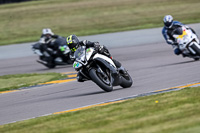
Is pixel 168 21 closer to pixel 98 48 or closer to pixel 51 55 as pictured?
pixel 51 55

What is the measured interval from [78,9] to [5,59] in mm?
12126

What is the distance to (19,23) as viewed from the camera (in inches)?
1266

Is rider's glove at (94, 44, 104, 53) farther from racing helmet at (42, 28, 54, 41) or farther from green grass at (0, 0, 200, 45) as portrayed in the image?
green grass at (0, 0, 200, 45)

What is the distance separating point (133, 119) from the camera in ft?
21.9

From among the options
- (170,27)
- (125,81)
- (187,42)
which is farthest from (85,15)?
(125,81)

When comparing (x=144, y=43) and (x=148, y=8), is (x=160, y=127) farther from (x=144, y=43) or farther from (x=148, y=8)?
(x=148, y=8)

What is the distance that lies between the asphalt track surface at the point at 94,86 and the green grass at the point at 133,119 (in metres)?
1.21

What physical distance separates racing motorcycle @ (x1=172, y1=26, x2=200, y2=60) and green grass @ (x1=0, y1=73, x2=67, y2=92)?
13.4ft

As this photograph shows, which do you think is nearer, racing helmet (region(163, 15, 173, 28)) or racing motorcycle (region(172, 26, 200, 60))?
racing motorcycle (region(172, 26, 200, 60))

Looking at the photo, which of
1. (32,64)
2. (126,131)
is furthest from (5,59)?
(126,131)

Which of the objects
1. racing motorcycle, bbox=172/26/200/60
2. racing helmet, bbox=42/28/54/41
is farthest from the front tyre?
racing helmet, bbox=42/28/54/41

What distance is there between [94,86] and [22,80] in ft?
Result: 12.9

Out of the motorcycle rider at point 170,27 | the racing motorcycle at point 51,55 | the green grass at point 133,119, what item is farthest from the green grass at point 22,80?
the green grass at point 133,119

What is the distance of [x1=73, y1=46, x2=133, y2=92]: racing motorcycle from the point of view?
Answer: 1019cm
